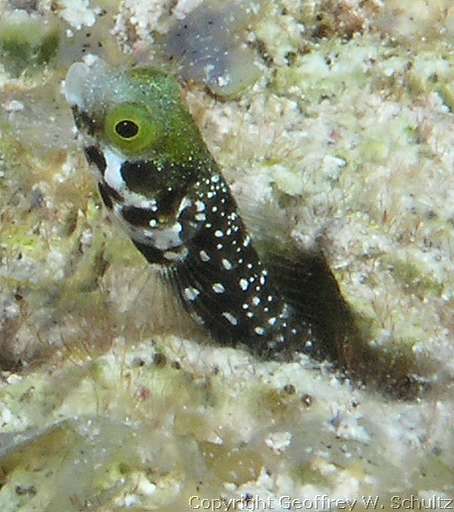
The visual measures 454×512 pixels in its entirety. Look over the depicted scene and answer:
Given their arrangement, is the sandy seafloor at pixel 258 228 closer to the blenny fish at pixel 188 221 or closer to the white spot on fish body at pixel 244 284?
the blenny fish at pixel 188 221

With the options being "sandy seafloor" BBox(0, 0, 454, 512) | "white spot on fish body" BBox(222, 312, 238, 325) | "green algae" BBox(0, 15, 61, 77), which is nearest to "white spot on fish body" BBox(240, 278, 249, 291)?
"white spot on fish body" BBox(222, 312, 238, 325)

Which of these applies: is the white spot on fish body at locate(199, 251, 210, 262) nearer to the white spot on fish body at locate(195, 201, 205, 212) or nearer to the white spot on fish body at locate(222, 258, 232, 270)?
the white spot on fish body at locate(222, 258, 232, 270)

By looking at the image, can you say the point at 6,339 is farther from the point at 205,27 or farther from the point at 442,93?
the point at 442,93

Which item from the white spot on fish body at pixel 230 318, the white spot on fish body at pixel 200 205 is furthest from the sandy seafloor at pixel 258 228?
the white spot on fish body at pixel 200 205

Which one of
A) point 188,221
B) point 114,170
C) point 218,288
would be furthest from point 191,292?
point 114,170

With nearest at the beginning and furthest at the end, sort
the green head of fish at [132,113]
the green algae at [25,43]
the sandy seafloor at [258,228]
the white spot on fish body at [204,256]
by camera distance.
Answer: the sandy seafloor at [258,228]
the green head of fish at [132,113]
the white spot on fish body at [204,256]
the green algae at [25,43]

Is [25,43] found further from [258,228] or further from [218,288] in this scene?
[218,288]

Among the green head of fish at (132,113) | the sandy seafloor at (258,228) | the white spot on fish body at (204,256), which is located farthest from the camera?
the white spot on fish body at (204,256)
